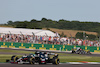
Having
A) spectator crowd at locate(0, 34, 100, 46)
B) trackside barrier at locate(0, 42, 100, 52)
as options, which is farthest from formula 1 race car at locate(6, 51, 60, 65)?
spectator crowd at locate(0, 34, 100, 46)

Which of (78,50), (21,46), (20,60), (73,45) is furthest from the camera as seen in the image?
(21,46)

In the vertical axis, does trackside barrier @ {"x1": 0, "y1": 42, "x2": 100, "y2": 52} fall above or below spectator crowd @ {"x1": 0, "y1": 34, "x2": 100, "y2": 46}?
below

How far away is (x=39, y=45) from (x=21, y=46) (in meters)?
3.10

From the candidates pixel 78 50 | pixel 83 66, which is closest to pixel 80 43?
pixel 78 50

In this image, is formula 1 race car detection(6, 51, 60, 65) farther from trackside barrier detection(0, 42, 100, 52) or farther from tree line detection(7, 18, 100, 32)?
tree line detection(7, 18, 100, 32)

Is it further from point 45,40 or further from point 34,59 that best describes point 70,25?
point 34,59

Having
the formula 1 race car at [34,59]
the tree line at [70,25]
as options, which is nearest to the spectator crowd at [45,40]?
the formula 1 race car at [34,59]

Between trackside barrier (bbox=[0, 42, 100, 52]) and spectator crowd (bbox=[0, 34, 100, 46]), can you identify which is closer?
trackside barrier (bbox=[0, 42, 100, 52])

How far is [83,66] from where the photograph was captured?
16.6 m

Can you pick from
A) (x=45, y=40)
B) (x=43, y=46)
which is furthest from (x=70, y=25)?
(x=43, y=46)

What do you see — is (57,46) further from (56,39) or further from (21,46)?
(21,46)

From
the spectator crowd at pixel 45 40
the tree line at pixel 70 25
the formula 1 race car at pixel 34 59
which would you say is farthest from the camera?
the tree line at pixel 70 25

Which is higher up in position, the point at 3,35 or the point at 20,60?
the point at 3,35

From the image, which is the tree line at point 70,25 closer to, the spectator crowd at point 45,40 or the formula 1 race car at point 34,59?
the spectator crowd at point 45,40
